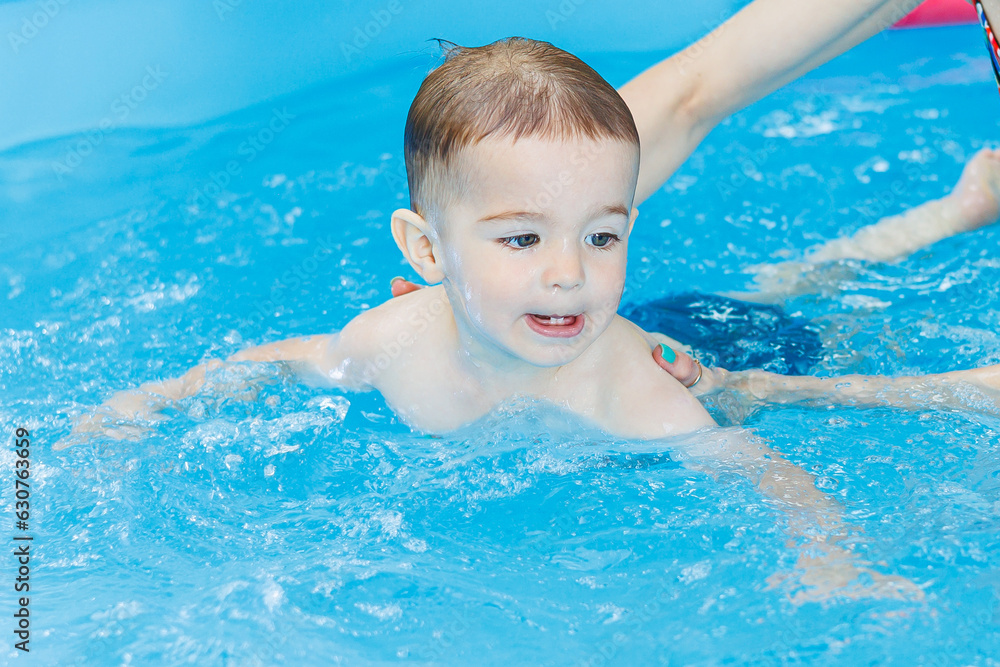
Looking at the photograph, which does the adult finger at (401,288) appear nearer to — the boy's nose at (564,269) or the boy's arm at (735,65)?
the boy's arm at (735,65)

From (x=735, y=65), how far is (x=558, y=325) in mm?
789

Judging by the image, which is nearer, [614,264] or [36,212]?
[614,264]

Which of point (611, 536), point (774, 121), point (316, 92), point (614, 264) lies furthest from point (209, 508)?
point (774, 121)

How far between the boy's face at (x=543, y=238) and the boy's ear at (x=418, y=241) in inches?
2.3

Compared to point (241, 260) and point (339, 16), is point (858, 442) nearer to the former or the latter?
point (241, 260)

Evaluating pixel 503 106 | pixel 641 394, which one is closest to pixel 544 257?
pixel 503 106

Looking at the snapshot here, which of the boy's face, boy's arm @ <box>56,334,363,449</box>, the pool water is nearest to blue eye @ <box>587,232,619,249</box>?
the boy's face

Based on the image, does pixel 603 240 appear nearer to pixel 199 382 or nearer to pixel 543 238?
pixel 543 238

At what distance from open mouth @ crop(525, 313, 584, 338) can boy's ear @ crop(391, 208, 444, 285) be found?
20 cm

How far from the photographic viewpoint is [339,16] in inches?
138

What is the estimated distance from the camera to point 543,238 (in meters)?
1.49

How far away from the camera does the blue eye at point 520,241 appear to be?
1.51 m

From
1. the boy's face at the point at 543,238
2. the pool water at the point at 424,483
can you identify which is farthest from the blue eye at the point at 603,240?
the pool water at the point at 424,483

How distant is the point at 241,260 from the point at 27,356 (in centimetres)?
63
